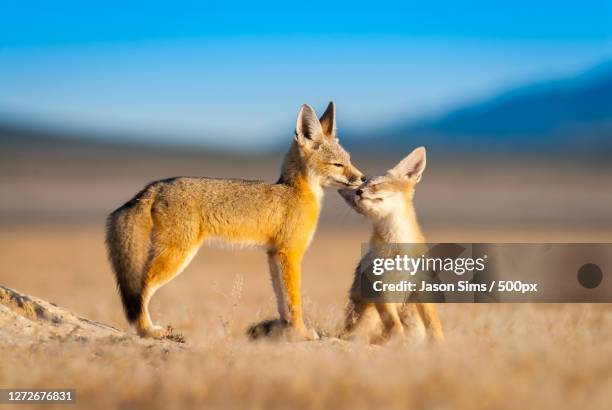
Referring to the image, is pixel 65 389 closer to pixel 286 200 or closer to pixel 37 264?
pixel 286 200

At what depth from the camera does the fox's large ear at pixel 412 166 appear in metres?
9.02

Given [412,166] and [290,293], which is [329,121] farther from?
[290,293]

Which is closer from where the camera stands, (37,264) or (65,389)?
(65,389)

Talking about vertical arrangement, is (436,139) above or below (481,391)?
above

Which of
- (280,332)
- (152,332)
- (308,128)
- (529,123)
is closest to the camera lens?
(152,332)

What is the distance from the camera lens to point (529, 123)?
433ft

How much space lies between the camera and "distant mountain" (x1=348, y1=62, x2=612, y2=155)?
114m

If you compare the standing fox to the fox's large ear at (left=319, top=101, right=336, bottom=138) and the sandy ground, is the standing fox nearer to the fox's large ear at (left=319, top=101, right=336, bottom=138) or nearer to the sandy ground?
the fox's large ear at (left=319, top=101, right=336, bottom=138)

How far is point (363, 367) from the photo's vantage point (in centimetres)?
596

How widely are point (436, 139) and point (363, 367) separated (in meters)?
129

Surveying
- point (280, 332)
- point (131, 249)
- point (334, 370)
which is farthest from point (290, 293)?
point (334, 370)

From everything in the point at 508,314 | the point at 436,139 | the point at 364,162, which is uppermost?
the point at 436,139

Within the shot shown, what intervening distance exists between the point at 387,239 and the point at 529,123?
424ft

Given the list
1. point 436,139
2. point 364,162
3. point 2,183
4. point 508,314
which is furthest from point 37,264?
point 436,139
